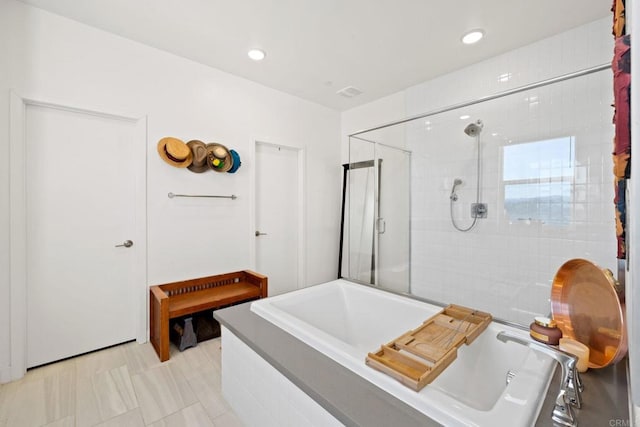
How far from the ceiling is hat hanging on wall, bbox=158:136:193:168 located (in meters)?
0.83

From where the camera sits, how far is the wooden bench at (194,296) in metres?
2.12

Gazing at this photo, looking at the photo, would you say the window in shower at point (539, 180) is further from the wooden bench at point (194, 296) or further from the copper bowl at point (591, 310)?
the wooden bench at point (194, 296)

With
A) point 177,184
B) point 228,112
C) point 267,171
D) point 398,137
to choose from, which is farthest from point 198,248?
point 398,137

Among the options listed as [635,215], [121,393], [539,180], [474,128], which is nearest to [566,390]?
[635,215]

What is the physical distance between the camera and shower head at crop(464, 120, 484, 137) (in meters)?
2.48

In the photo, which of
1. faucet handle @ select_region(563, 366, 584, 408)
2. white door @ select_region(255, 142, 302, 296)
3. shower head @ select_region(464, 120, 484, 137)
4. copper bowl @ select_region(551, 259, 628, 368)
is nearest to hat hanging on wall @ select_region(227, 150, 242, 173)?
white door @ select_region(255, 142, 302, 296)

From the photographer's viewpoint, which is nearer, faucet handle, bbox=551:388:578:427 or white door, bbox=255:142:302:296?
faucet handle, bbox=551:388:578:427

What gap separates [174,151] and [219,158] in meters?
0.40

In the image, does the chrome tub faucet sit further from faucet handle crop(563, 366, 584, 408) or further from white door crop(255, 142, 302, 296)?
white door crop(255, 142, 302, 296)

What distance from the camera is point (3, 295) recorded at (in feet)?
6.06

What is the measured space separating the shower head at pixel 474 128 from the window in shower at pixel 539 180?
0.27 metres

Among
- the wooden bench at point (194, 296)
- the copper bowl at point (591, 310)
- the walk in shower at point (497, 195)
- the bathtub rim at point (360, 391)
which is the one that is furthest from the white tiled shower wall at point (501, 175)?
the wooden bench at point (194, 296)

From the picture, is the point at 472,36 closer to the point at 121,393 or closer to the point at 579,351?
the point at 579,351

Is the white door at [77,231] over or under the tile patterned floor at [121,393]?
over
